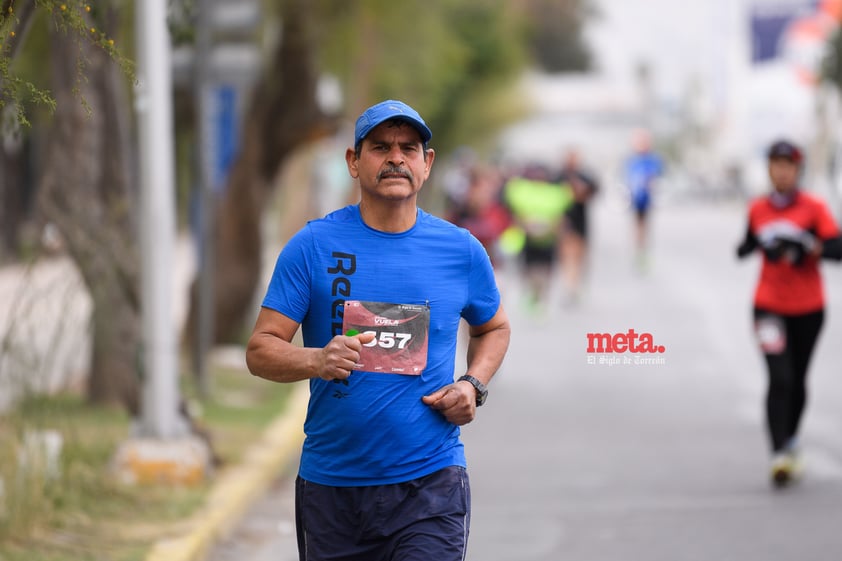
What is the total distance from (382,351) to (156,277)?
15.0ft

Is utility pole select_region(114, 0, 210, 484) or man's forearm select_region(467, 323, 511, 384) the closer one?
man's forearm select_region(467, 323, 511, 384)

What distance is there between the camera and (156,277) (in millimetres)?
8461

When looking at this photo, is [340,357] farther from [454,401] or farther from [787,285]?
[787,285]

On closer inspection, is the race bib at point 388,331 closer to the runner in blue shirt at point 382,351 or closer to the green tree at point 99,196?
the runner in blue shirt at point 382,351

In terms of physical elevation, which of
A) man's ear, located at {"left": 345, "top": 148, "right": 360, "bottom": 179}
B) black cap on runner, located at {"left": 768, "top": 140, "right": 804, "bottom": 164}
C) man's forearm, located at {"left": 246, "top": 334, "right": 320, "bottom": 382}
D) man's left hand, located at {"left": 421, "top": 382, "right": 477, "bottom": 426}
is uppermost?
black cap on runner, located at {"left": 768, "top": 140, "right": 804, "bottom": 164}

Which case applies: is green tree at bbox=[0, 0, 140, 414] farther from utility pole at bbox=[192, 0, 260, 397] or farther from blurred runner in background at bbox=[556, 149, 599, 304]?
blurred runner in background at bbox=[556, 149, 599, 304]

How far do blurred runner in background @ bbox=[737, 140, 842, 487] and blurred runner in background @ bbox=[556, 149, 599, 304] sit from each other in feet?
37.0

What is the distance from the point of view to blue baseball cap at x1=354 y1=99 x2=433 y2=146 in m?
4.11

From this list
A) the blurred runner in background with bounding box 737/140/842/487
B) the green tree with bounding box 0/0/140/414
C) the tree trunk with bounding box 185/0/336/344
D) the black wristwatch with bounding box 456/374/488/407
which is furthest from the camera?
the tree trunk with bounding box 185/0/336/344

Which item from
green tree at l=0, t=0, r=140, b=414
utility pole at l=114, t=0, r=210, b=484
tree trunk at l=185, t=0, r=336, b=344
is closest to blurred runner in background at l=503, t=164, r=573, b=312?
tree trunk at l=185, t=0, r=336, b=344

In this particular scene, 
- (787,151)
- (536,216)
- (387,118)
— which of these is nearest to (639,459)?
(787,151)

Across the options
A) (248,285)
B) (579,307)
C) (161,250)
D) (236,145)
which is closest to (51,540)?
(161,250)

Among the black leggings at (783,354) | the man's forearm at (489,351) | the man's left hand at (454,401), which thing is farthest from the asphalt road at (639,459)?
the man's left hand at (454,401)

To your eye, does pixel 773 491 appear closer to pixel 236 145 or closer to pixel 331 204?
pixel 236 145
